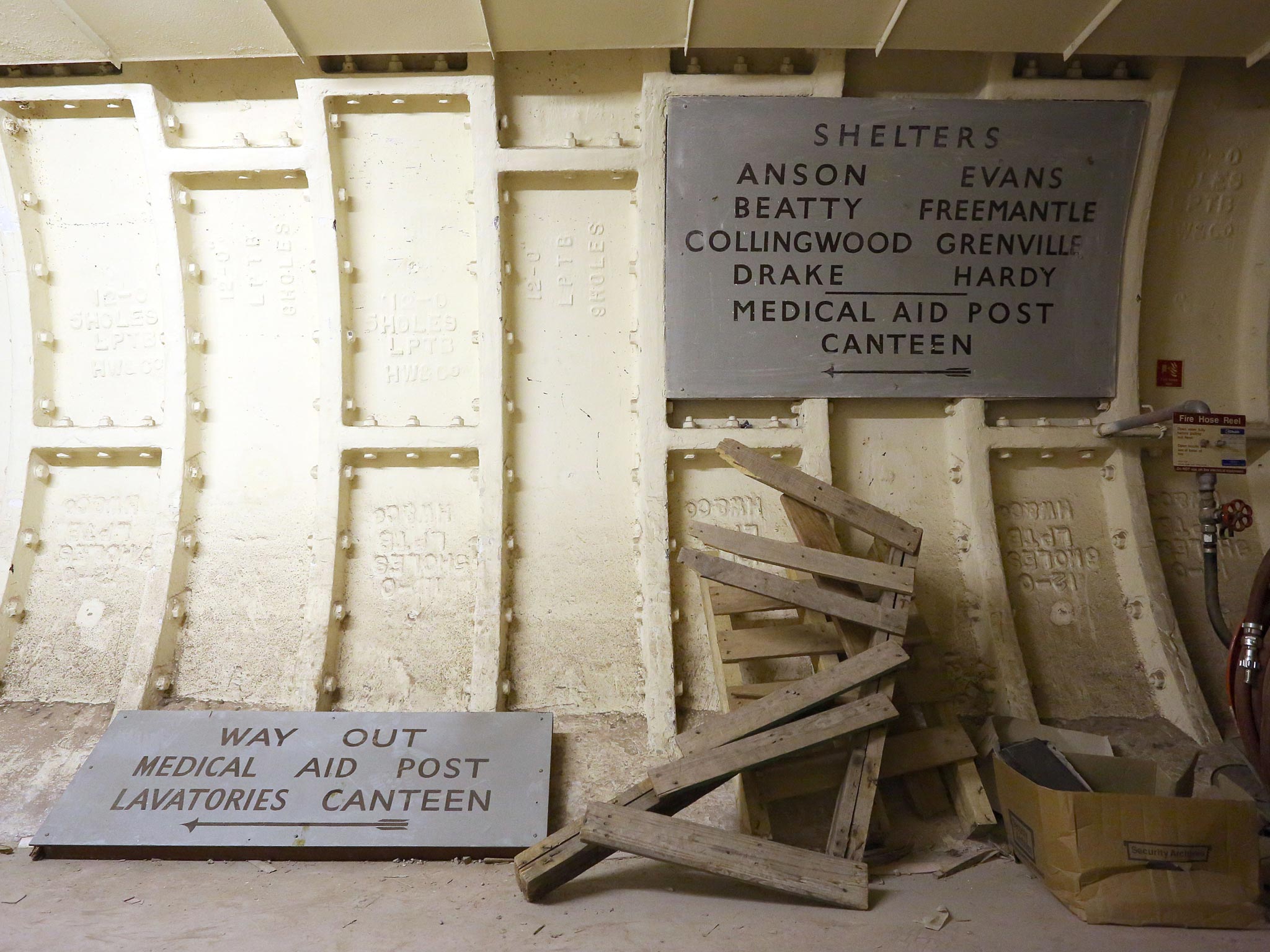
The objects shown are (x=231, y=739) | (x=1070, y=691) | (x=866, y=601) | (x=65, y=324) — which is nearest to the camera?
(x=866, y=601)

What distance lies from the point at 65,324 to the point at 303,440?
1.60 metres

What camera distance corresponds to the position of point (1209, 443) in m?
3.92

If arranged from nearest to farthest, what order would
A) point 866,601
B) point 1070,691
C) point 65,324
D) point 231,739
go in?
point 866,601, point 231,739, point 1070,691, point 65,324

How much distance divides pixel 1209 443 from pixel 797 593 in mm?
2268

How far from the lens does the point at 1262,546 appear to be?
4570 millimetres

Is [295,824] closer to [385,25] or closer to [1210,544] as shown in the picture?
[385,25]

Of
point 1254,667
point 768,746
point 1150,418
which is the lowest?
point 768,746

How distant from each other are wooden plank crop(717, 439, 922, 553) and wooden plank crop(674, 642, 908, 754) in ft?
1.91

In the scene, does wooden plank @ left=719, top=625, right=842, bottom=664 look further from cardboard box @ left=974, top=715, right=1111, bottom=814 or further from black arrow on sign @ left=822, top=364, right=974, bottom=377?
black arrow on sign @ left=822, top=364, right=974, bottom=377

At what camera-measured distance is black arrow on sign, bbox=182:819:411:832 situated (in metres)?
3.50

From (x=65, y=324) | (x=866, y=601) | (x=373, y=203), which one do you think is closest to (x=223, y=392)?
(x=65, y=324)

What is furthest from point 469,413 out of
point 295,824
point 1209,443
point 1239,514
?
point 1239,514

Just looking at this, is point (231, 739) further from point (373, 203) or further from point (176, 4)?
point (176, 4)

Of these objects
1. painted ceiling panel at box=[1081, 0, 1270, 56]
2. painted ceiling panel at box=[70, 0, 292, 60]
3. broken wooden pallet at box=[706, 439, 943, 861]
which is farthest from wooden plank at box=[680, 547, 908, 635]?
painted ceiling panel at box=[70, 0, 292, 60]
